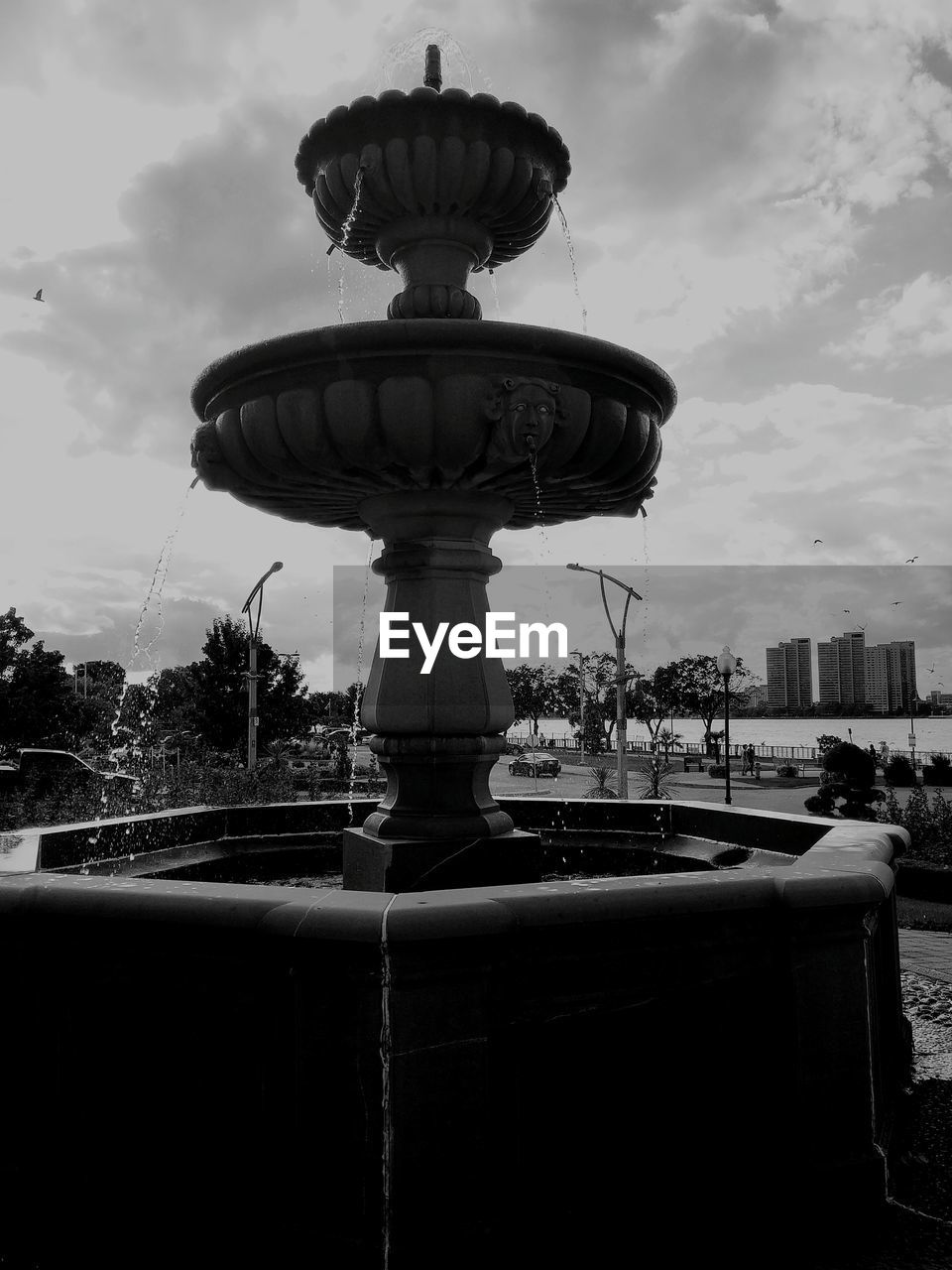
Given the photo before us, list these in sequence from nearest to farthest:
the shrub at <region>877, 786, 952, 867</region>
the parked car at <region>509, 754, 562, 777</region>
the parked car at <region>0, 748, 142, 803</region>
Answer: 1. the shrub at <region>877, 786, 952, 867</region>
2. the parked car at <region>0, 748, 142, 803</region>
3. the parked car at <region>509, 754, 562, 777</region>

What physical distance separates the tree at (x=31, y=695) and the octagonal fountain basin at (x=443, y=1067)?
2841 centimetres

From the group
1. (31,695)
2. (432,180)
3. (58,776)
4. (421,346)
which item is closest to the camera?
(421,346)

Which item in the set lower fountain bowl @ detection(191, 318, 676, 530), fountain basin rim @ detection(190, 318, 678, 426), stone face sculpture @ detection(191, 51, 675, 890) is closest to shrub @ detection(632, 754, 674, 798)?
stone face sculpture @ detection(191, 51, 675, 890)

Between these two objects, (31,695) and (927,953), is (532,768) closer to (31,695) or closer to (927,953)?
(31,695)

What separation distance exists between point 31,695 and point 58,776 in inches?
487

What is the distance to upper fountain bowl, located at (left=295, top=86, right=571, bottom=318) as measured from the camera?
4.73m

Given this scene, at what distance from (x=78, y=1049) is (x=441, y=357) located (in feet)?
9.46

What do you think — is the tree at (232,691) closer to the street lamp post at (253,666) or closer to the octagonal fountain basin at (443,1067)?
the street lamp post at (253,666)

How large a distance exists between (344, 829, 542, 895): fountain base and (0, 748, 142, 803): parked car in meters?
12.3

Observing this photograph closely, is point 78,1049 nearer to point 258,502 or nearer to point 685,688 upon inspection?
point 258,502

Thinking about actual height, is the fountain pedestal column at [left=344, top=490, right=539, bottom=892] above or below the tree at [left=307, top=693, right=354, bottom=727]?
below

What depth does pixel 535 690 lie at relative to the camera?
77062 mm

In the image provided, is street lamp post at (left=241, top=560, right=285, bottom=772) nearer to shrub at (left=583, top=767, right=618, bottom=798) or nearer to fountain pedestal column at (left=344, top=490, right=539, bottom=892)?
shrub at (left=583, top=767, right=618, bottom=798)

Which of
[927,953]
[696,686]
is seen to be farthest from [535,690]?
[927,953]
